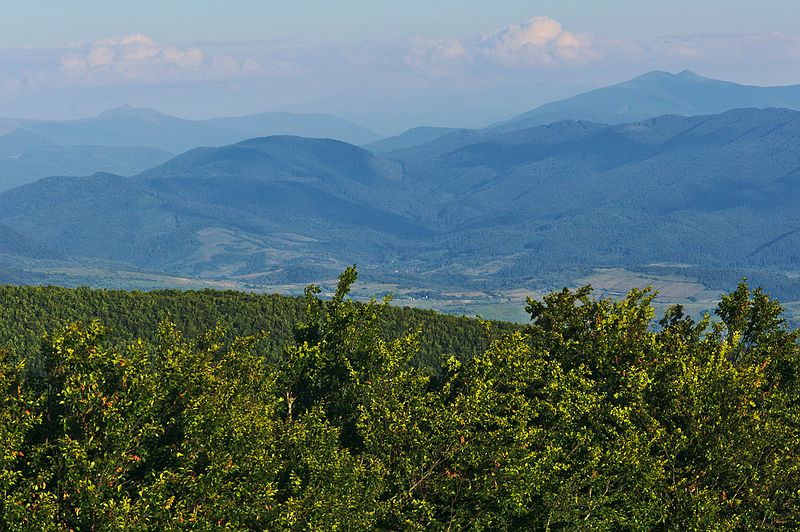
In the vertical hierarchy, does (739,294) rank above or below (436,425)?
above

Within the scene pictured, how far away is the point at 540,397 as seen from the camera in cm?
4944

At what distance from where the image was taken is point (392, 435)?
43844mm

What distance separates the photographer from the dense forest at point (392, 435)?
122ft

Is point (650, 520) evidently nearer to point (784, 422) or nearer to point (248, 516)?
point (784, 422)

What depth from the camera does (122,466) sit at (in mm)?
37406

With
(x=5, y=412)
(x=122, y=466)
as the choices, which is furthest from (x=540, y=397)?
(x=5, y=412)

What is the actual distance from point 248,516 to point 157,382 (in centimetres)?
728

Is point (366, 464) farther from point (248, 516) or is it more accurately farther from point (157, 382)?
point (157, 382)

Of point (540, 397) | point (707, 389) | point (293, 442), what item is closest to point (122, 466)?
point (293, 442)

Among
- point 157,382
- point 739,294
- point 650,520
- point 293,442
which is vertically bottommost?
point 650,520

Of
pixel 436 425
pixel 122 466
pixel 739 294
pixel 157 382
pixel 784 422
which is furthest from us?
pixel 739 294

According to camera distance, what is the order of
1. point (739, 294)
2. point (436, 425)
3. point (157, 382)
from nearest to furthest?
point (157, 382) → point (436, 425) → point (739, 294)

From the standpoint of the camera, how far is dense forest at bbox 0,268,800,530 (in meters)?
37.1

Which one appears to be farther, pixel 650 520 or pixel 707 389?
pixel 707 389
